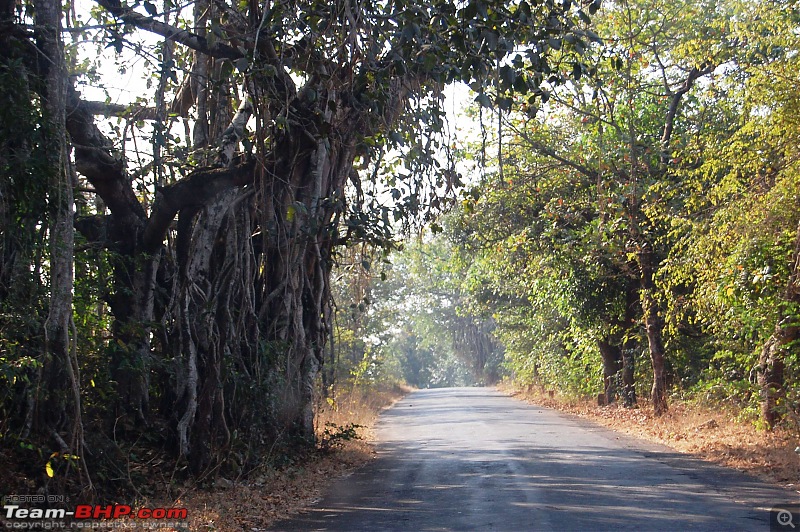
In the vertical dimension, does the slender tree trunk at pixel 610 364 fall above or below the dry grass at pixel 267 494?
above

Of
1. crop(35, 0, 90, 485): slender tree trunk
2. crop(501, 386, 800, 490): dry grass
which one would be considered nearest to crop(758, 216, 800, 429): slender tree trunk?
crop(501, 386, 800, 490): dry grass

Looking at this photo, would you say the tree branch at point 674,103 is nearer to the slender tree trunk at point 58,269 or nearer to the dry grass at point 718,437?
the dry grass at point 718,437

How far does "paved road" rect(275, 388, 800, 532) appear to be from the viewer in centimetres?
736

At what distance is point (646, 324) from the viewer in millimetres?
18859

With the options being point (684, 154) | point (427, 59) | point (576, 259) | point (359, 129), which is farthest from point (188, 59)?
point (576, 259)

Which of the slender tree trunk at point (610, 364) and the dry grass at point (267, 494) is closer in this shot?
the dry grass at point (267, 494)
